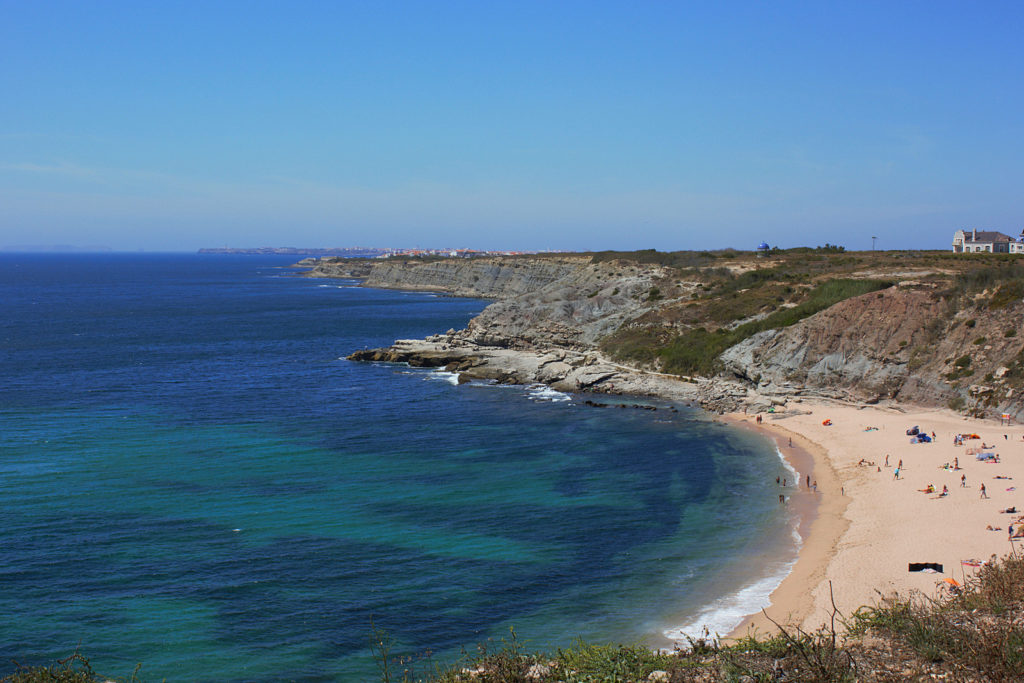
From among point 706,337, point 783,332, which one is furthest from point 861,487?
point 706,337

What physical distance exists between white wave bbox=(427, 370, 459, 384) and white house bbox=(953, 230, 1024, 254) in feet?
265

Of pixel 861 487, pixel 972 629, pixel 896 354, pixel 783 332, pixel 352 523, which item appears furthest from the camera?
pixel 783 332

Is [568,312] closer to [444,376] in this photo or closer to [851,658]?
[444,376]

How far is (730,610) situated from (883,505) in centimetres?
1404

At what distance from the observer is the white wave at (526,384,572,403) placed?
62.0 m

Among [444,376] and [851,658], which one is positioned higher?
[851,658]

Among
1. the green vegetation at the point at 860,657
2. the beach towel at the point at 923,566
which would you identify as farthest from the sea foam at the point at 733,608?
the green vegetation at the point at 860,657

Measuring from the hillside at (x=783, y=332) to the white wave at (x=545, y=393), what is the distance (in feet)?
4.43

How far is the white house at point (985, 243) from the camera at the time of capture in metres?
112

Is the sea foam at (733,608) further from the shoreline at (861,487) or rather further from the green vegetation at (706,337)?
the green vegetation at (706,337)

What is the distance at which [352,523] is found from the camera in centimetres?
3312

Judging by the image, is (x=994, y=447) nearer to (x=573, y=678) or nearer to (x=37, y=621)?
(x=573, y=678)

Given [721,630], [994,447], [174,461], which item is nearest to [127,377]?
[174,461]

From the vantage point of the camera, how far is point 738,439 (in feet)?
160
